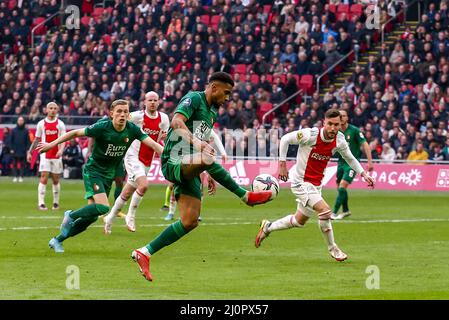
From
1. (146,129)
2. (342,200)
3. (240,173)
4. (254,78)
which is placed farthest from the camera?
(254,78)

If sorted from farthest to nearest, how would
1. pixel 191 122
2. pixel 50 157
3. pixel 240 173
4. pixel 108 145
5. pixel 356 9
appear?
pixel 356 9 → pixel 240 173 → pixel 50 157 → pixel 108 145 → pixel 191 122

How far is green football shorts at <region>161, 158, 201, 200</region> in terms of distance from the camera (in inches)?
514

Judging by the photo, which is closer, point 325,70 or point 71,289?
point 71,289

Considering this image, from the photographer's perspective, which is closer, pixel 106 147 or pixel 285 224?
pixel 285 224

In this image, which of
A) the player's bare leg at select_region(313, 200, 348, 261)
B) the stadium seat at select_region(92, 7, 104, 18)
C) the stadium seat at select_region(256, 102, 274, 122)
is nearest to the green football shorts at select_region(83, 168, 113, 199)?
the player's bare leg at select_region(313, 200, 348, 261)

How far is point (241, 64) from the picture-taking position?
41531 millimetres

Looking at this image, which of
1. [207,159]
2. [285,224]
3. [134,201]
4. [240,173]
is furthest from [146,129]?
[240,173]

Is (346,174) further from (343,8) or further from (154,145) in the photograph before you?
(343,8)

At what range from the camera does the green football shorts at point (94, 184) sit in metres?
17.1

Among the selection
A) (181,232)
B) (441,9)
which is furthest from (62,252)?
(441,9)

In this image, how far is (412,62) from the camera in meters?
37.8

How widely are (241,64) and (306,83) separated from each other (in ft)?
8.35

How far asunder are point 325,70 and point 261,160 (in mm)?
6504
